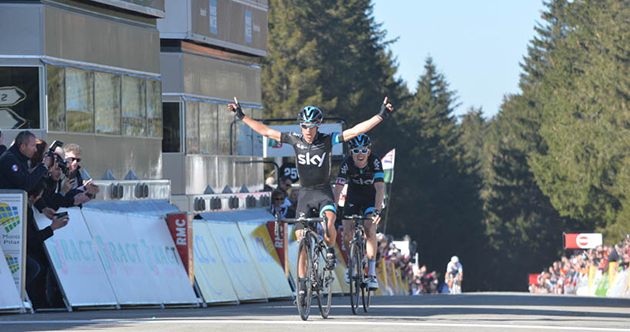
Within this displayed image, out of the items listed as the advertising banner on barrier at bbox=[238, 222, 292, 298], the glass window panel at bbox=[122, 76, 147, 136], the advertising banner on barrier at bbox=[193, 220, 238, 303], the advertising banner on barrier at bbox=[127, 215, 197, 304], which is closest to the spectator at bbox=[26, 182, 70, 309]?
the advertising banner on barrier at bbox=[127, 215, 197, 304]

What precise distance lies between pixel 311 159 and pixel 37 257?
135 inches

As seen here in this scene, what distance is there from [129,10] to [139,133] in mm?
2747

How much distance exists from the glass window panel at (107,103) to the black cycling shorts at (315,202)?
43.8 ft

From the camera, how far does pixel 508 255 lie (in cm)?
10788

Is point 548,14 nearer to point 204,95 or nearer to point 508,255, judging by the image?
point 508,255

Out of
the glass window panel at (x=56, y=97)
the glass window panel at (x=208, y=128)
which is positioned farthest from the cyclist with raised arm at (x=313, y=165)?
the glass window panel at (x=208, y=128)

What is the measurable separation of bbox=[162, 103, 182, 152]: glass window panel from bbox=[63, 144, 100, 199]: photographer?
642 inches

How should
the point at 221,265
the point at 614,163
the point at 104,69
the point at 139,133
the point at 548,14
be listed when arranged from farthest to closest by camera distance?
the point at 548,14 < the point at 614,163 < the point at 139,133 < the point at 104,69 < the point at 221,265

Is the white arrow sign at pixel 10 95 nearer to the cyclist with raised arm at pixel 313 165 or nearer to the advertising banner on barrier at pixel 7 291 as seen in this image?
the advertising banner on barrier at pixel 7 291

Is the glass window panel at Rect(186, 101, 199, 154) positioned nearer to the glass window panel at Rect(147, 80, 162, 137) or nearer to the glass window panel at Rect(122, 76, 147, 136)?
the glass window panel at Rect(147, 80, 162, 137)

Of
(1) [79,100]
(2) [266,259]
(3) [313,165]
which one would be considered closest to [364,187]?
(3) [313,165]

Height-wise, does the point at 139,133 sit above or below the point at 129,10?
below

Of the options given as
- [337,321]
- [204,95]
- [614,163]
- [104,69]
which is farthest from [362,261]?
[614,163]

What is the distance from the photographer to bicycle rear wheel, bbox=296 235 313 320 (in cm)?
1427
